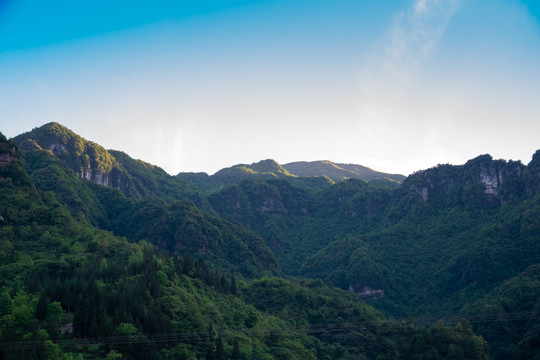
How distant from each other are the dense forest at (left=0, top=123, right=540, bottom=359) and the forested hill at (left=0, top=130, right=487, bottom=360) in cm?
24

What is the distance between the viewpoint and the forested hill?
5434 cm

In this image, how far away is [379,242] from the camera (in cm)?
15412

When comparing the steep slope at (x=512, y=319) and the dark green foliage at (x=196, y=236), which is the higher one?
the dark green foliage at (x=196, y=236)

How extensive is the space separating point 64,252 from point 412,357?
5785 cm

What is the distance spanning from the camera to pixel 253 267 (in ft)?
419

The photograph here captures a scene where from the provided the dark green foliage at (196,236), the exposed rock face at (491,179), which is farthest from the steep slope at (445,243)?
the dark green foliage at (196,236)

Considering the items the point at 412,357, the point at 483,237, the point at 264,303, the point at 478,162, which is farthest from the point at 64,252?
the point at 478,162

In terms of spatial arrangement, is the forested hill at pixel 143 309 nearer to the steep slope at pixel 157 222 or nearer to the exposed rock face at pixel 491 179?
the steep slope at pixel 157 222

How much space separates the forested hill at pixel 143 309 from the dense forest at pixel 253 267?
0.24 metres

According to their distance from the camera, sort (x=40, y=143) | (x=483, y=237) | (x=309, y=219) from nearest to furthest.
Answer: (x=483, y=237)
(x=40, y=143)
(x=309, y=219)

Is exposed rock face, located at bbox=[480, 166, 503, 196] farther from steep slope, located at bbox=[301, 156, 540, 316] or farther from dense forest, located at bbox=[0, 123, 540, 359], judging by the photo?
dense forest, located at bbox=[0, 123, 540, 359]

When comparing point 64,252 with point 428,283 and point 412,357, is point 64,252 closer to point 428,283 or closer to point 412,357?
point 412,357

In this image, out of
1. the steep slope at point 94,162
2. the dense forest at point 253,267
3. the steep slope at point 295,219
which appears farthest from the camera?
the steep slope at point 295,219

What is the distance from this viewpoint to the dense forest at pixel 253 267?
195 feet
